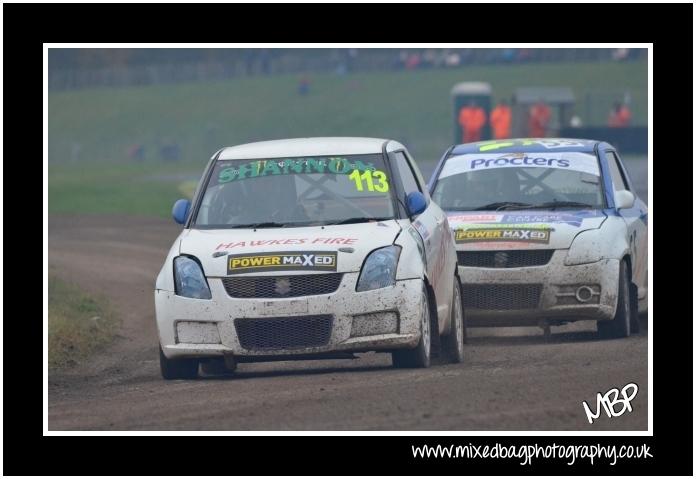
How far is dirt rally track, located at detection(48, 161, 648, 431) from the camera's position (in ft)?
27.5

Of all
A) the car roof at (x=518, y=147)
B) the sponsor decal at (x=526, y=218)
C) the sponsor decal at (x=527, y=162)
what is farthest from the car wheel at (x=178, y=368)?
the car roof at (x=518, y=147)

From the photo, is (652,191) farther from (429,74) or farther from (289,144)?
(429,74)

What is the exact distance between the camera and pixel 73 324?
15.0 m

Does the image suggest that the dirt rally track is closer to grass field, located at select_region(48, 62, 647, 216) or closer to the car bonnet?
the car bonnet

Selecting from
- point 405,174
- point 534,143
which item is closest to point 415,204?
point 405,174

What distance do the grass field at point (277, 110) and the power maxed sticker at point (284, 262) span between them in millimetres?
40333

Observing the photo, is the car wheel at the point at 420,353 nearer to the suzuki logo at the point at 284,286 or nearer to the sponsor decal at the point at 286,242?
A: the sponsor decal at the point at 286,242

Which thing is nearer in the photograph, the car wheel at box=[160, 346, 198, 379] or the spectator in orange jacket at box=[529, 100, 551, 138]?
the car wheel at box=[160, 346, 198, 379]

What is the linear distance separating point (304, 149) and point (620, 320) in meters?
3.05

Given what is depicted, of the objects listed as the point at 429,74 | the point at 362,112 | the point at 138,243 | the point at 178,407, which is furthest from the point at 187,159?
the point at 178,407

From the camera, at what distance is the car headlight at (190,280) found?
33.3ft

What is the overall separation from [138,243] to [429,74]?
158 ft

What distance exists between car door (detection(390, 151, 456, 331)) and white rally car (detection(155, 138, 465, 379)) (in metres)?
0.02

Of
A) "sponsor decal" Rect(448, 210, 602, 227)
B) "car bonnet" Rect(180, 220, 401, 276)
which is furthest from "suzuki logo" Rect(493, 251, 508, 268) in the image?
"car bonnet" Rect(180, 220, 401, 276)
